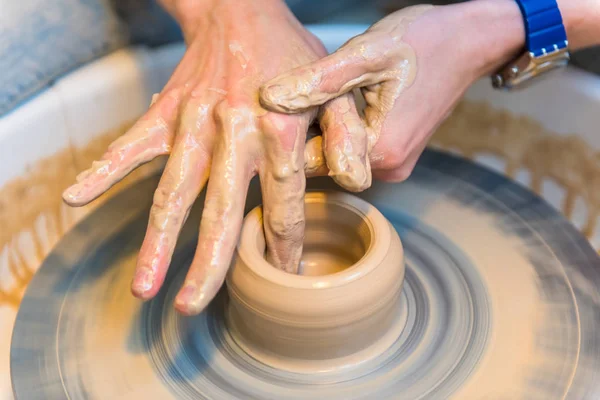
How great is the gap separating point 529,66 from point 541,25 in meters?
0.08

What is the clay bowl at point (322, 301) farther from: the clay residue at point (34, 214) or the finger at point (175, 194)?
the clay residue at point (34, 214)

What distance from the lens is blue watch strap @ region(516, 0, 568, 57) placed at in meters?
1.16

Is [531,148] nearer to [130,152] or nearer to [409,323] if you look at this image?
[409,323]

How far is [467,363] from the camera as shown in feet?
3.11

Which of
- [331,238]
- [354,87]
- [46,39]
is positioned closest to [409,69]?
[354,87]

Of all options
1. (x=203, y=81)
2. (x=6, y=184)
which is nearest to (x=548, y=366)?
(x=203, y=81)

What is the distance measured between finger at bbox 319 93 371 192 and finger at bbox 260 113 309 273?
1.6 inches

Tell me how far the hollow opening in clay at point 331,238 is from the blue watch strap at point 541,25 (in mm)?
524

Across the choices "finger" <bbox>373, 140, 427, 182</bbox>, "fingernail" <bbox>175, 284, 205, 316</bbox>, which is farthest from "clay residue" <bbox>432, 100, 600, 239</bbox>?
"fingernail" <bbox>175, 284, 205, 316</bbox>

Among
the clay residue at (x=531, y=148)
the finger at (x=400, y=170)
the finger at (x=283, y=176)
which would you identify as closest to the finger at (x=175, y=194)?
the finger at (x=283, y=176)

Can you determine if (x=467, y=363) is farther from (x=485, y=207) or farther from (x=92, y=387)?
(x=92, y=387)

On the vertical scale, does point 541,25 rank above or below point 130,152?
below

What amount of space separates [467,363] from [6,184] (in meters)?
0.98

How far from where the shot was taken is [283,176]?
0.89 meters
